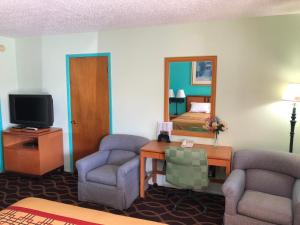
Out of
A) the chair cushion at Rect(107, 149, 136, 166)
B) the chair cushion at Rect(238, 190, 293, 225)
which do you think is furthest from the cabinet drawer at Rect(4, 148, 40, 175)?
the chair cushion at Rect(238, 190, 293, 225)

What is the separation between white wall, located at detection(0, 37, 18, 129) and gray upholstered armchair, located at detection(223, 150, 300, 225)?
3.93 m

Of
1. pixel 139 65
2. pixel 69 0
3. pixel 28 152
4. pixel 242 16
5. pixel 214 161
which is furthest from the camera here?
pixel 28 152

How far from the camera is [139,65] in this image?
12.6 ft

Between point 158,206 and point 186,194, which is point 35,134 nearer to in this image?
point 158,206

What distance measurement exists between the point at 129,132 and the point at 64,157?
1394 millimetres

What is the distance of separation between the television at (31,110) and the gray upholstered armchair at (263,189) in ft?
9.86

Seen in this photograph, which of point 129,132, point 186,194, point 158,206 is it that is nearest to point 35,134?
point 129,132

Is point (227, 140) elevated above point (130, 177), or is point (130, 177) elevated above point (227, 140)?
point (227, 140)

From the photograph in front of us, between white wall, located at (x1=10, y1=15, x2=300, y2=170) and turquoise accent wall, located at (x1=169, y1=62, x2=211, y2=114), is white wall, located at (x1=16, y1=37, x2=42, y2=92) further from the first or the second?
turquoise accent wall, located at (x1=169, y1=62, x2=211, y2=114)

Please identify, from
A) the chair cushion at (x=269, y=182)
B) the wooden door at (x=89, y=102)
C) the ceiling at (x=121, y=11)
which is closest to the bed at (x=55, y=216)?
the chair cushion at (x=269, y=182)

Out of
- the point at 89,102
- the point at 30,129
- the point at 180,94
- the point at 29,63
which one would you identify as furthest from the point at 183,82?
the point at 29,63

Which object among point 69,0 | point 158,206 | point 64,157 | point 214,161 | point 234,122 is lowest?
point 158,206

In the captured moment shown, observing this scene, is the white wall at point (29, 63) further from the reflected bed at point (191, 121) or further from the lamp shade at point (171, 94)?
the reflected bed at point (191, 121)

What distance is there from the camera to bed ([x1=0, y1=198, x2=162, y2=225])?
187 cm
